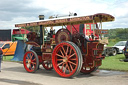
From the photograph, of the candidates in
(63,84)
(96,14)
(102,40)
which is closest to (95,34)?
(102,40)

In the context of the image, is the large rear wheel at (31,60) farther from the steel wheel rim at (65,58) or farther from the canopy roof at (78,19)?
the canopy roof at (78,19)

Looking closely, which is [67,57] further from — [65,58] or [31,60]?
[31,60]

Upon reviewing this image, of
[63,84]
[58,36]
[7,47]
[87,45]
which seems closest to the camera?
[63,84]

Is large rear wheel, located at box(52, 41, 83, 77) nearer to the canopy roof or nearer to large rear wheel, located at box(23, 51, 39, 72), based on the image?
the canopy roof

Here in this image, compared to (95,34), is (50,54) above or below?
below

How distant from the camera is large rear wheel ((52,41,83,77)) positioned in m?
8.43

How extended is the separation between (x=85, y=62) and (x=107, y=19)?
93.3 inches

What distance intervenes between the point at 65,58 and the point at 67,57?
0.11 metres

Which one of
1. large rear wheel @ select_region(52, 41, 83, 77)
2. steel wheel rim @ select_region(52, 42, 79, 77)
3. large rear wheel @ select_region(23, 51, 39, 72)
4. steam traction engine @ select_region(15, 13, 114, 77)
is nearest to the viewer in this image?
large rear wheel @ select_region(52, 41, 83, 77)

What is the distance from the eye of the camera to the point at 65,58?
Result: 29.5 ft

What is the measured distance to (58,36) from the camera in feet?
31.6

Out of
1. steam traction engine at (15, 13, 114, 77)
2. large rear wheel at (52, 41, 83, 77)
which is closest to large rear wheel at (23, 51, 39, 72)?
steam traction engine at (15, 13, 114, 77)

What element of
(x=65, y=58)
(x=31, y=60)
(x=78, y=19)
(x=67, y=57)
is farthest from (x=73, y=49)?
(x=31, y=60)

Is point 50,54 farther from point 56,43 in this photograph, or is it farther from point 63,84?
point 63,84
